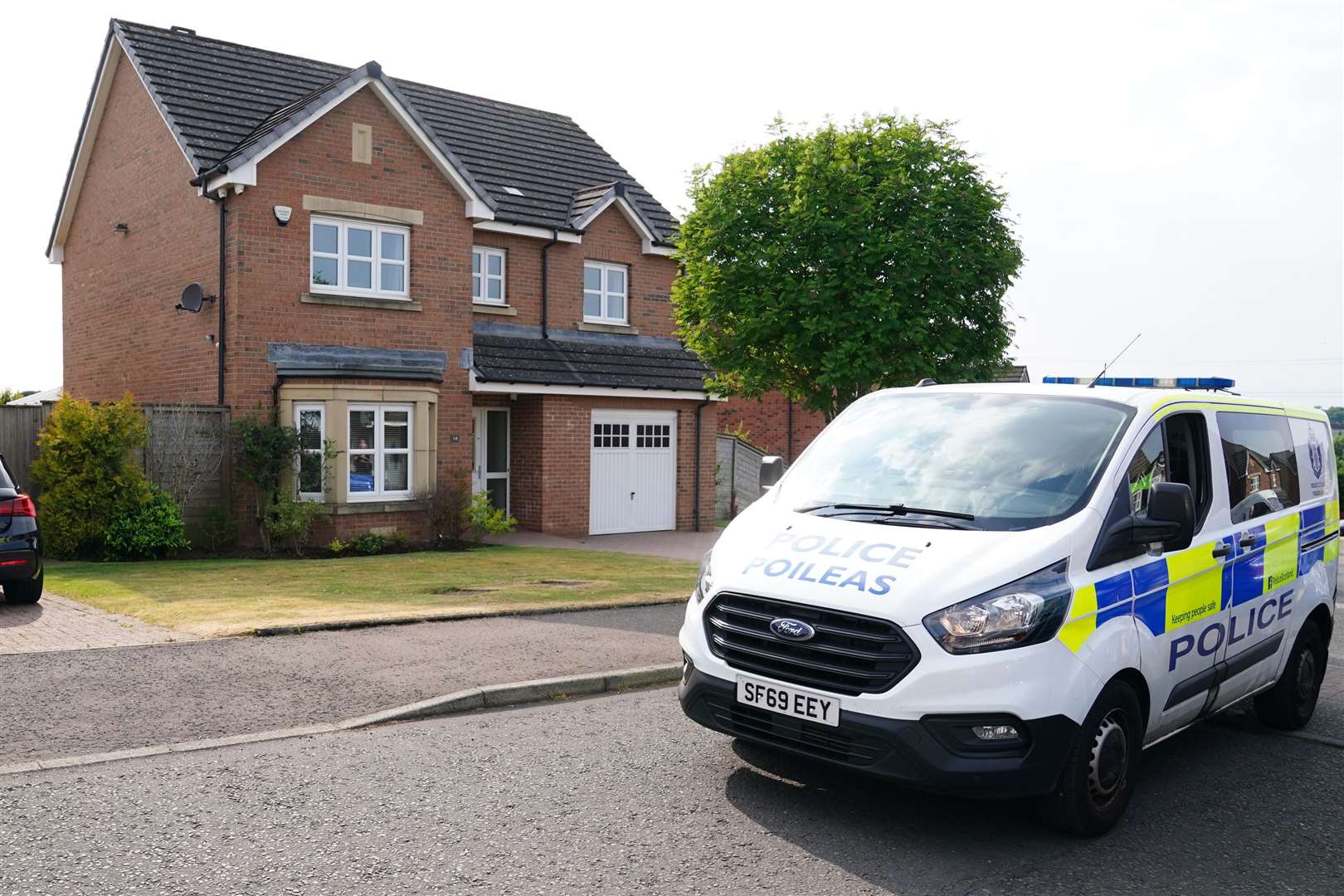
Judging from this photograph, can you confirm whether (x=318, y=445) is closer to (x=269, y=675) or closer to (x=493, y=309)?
(x=493, y=309)

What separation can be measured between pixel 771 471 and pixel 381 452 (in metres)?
11.8

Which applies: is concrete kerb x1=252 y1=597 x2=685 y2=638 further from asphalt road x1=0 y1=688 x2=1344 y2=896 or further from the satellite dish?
the satellite dish

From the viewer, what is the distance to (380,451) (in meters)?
17.5

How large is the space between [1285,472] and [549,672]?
16.2 ft

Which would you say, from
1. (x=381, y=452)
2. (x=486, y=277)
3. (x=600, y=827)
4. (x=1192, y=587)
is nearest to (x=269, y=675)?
(x=600, y=827)

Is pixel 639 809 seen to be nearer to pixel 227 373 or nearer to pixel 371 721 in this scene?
pixel 371 721

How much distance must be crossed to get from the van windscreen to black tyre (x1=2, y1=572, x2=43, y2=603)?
25.5 ft

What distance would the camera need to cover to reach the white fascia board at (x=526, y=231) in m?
20.2

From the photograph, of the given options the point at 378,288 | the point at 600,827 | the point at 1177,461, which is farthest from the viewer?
the point at 378,288

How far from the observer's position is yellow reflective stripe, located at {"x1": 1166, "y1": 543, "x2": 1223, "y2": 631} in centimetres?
545

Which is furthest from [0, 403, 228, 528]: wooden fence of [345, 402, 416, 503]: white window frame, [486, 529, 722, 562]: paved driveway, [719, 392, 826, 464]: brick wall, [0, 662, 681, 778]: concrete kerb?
[719, 392, 826, 464]: brick wall

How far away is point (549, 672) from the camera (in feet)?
25.3

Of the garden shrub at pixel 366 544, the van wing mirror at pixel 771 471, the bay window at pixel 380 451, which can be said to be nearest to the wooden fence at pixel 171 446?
the bay window at pixel 380 451

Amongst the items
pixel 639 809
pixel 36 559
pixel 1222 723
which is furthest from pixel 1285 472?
pixel 36 559
